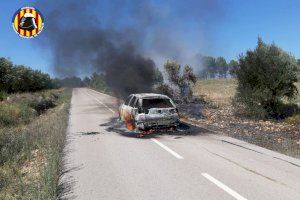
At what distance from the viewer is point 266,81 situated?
947 inches

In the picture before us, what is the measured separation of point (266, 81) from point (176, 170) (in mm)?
16483

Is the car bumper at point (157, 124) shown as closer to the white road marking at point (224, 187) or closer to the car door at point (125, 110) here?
the car door at point (125, 110)

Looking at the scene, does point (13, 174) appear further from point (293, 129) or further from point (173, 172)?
point (293, 129)

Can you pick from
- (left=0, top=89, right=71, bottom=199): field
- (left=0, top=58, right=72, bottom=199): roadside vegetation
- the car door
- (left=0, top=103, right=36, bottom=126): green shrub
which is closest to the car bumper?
the car door

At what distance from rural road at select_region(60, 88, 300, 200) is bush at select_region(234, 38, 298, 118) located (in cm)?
999

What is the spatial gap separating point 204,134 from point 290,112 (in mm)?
11920

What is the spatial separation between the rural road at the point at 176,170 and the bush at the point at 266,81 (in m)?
9.99

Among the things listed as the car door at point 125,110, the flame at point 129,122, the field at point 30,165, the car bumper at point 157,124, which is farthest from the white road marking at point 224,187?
the car door at point 125,110

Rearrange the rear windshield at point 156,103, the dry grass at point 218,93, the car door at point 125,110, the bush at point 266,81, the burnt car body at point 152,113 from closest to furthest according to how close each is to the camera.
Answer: the burnt car body at point 152,113, the rear windshield at point 156,103, the car door at point 125,110, the bush at point 266,81, the dry grass at point 218,93

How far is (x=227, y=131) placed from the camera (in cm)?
1717

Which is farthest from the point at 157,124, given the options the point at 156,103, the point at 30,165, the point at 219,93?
the point at 219,93

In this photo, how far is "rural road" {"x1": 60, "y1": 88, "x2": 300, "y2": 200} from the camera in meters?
7.35

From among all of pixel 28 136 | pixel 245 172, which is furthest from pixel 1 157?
pixel 245 172

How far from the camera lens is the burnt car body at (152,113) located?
642 inches
